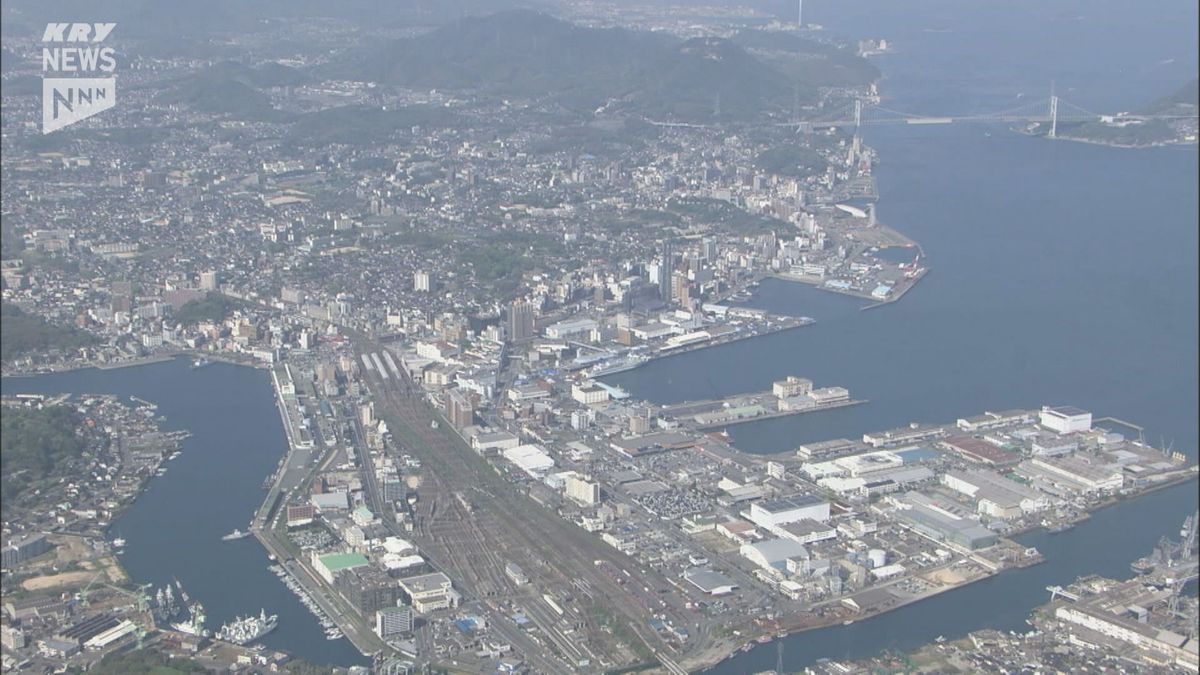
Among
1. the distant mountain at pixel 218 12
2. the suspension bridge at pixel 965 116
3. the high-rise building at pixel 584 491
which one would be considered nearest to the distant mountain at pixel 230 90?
the distant mountain at pixel 218 12

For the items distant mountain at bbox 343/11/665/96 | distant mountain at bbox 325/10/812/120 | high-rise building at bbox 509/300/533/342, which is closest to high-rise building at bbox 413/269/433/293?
high-rise building at bbox 509/300/533/342

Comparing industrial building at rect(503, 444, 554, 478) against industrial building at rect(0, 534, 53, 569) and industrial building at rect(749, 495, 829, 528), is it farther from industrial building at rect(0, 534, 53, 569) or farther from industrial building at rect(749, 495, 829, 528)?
industrial building at rect(0, 534, 53, 569)

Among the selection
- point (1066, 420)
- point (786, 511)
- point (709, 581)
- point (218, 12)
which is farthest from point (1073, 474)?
point (218, 12)

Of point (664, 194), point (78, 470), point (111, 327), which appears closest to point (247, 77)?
point (664, 194)

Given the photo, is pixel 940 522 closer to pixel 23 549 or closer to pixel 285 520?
pixel 285 520

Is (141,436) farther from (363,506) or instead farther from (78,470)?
(363,506)
